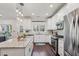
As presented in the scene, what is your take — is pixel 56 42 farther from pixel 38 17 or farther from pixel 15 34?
pixel 15 34

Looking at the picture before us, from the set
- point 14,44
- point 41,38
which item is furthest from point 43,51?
point 14,44

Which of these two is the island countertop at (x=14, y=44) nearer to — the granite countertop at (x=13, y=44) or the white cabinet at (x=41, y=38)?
the granite countertop at (x=13, y=44)

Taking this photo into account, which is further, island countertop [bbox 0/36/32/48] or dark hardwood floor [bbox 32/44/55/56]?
dark hardwood floor [bbox 32/44/55/56]

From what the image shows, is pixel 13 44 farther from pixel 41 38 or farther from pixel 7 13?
pixel 41 38

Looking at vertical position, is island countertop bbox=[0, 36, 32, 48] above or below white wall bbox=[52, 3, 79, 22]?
below

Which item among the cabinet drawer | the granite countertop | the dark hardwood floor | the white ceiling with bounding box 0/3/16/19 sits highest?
the white ceiling with bounding box 0/3/16/19

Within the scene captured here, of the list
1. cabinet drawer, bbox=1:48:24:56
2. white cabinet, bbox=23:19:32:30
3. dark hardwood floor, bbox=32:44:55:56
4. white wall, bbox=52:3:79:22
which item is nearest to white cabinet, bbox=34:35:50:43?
dark hardwood floor, bbox=32:44:55:56

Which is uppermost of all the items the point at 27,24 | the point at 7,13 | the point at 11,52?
the point at 7,13

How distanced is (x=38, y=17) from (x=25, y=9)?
1.36ft

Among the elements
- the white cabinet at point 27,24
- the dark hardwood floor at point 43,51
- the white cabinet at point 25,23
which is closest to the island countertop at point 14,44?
the white cabinet at point 25,23

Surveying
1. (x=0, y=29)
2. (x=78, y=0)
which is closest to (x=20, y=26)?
(x=0, y=29)

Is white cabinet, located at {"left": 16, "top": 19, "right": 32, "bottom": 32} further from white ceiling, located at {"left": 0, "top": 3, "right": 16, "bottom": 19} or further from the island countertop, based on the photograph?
the island countertop

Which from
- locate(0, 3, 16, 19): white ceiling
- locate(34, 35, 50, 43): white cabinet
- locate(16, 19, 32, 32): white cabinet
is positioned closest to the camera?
locate(0, 3, 16, 19): white ceiling

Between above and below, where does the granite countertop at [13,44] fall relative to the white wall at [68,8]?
below
